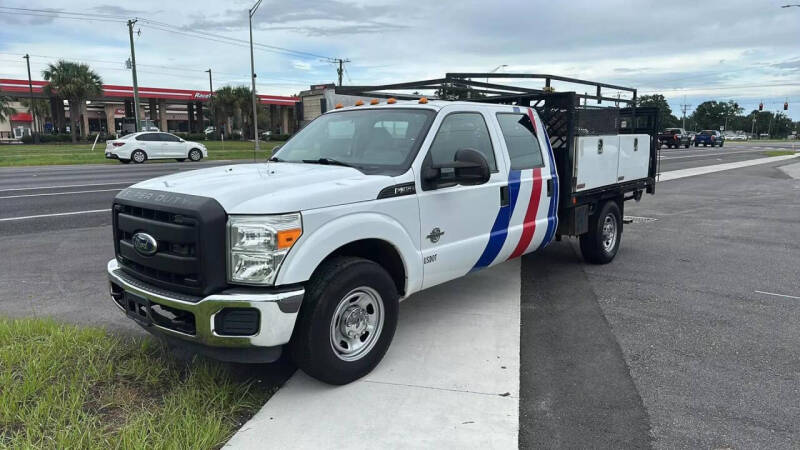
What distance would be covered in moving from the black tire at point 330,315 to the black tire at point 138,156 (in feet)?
80.0

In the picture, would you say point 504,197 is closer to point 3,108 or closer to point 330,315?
point 330,315

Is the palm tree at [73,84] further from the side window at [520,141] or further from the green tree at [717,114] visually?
the green tree at [717,114]

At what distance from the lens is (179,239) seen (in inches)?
132

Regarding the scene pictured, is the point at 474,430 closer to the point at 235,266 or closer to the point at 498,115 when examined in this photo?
the point at 235,266

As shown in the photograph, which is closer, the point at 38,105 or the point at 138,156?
the point at 138,156

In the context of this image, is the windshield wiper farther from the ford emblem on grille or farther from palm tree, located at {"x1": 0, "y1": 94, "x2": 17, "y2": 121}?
palm tree, located at {"x1": 0, "y1": 94, "x2": 17, "y2": 121}

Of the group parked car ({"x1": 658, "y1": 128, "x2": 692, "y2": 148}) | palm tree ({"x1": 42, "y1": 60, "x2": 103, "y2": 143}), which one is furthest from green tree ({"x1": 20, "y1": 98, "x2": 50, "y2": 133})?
parked car ({"x1": 658, "y1": 128, "x2": 692, "y2": 148})

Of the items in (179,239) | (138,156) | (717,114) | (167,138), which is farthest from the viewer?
(717,114)

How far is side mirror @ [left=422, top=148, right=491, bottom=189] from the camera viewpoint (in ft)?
13.5

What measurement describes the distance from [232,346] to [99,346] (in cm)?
150

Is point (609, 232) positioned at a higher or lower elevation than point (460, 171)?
lower

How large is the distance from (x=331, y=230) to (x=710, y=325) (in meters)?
3.61

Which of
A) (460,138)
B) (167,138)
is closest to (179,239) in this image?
(460,138)

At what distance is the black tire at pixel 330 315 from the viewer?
3484 millimetres
